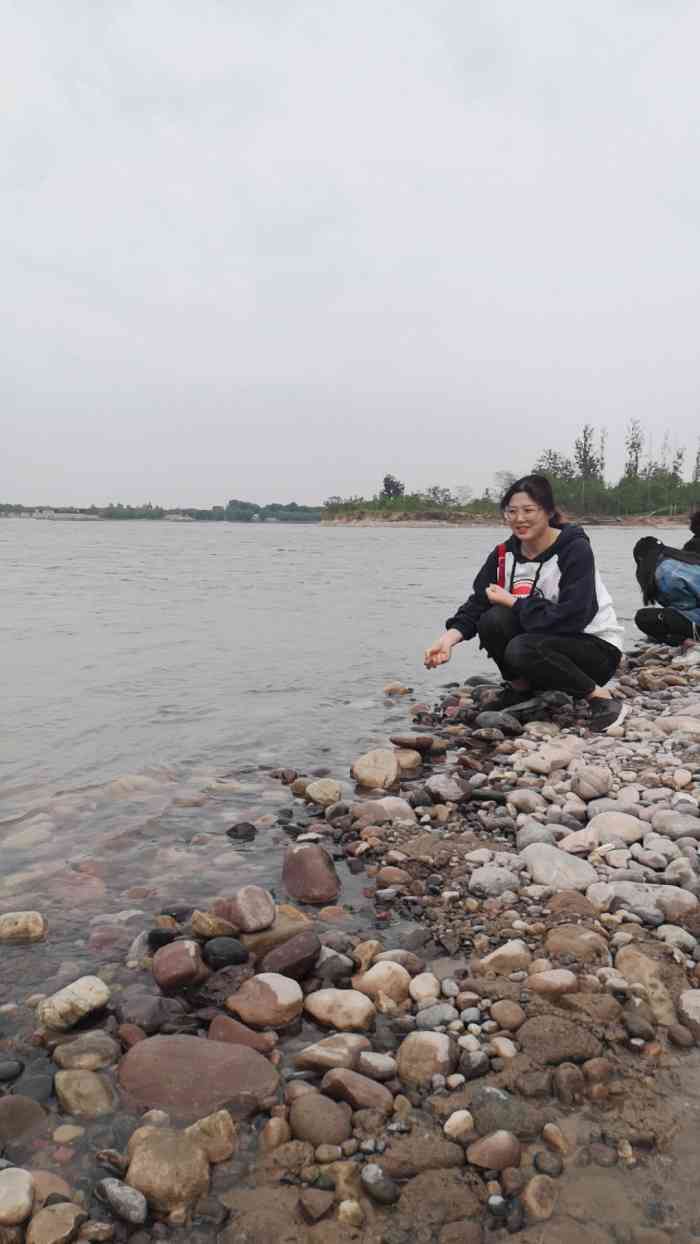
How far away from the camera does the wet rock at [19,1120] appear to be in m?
1.94

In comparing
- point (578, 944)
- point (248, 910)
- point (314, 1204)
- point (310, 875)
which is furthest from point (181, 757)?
point (314, 1204)

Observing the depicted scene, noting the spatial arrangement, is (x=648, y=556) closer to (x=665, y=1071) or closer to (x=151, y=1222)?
(x=665, y=1071)

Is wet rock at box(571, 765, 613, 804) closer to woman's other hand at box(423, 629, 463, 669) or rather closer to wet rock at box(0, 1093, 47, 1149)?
woman's other hand at box(423, 629, 463, 669)

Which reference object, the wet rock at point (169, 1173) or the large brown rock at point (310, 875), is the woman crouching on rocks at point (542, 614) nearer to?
the large brown rock at point (310, 875)

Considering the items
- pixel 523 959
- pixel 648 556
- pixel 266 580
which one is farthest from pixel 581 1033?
pixel 266 580

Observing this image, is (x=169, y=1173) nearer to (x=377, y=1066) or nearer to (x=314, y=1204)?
(x=314, y=1204)

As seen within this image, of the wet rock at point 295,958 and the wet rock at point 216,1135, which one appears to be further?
the wet rock at point 295,958

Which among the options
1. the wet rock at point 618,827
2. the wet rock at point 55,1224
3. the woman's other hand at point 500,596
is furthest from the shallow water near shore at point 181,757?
the woman's other hand at point 500,596

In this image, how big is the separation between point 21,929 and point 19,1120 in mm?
983

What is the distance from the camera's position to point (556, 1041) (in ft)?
7.28

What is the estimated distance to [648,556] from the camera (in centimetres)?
956

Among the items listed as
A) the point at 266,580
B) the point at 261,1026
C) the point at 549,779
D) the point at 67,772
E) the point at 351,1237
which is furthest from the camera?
the point at 266,580

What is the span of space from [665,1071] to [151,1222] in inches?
53.1

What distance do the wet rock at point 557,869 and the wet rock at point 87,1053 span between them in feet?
5.68
